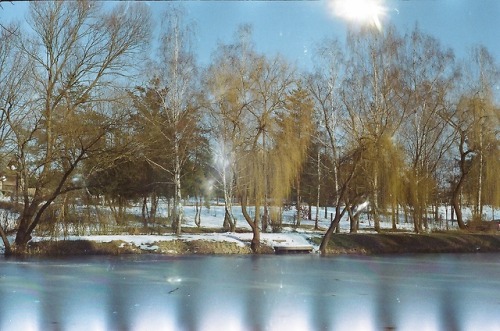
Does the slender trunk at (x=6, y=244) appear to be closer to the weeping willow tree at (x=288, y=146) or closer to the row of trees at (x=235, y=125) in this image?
the row of trees at (x=235, y=125)

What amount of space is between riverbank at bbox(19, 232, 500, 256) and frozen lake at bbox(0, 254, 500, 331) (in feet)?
5.38

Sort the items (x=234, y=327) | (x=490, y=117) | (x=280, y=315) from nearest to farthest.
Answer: (x=234, y=327), (x=280, y=315), (x=490, y=117)

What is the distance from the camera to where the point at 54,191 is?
1515 centimetres

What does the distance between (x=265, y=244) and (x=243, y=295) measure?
27.4 feet

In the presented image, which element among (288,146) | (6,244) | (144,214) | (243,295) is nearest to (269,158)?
(288,146)

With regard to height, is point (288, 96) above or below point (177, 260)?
above

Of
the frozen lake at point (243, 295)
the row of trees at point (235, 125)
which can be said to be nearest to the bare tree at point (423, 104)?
the row of trees at point (235, 125)

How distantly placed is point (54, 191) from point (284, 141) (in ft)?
22.8

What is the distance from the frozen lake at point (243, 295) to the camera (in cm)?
639

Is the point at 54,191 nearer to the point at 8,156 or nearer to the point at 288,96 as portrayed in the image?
the point at 8,156

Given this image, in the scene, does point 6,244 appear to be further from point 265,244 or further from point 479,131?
point 479,131

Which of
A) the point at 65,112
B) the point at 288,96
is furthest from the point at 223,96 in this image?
the point at 65,112

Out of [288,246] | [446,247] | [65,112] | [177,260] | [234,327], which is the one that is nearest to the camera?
[234,327]

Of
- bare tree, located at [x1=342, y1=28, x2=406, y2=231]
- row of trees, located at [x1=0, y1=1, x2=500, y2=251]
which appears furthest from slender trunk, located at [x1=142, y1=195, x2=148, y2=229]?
bare tree, located at [x1=342, y1=28, x2=406, y2=231]
